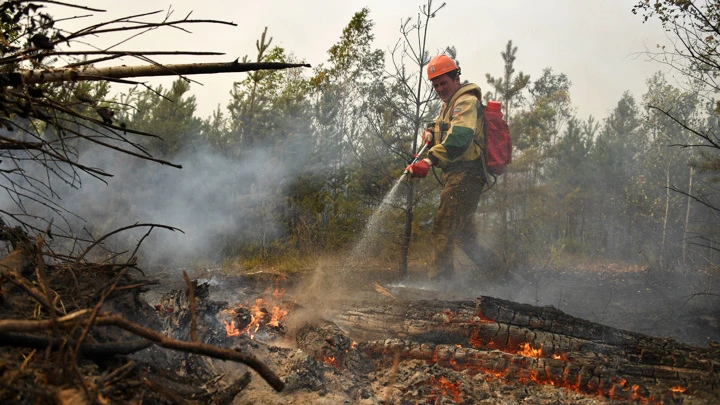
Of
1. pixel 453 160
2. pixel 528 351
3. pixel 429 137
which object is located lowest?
pixel 528 351

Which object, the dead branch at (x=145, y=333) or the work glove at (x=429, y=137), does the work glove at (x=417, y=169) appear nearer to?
the work glove at (x=429, y=137)

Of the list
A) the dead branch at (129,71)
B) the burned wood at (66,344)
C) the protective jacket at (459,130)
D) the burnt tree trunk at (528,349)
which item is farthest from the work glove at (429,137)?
the burned wood at (66,344)

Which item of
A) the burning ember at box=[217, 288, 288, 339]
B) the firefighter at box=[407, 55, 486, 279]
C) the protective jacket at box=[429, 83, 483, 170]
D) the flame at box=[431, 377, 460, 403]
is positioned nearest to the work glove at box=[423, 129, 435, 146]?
the firefighter at box=[407, 55, 486, 279]

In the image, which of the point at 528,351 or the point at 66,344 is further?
the point at 528,351

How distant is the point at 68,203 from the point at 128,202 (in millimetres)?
1332

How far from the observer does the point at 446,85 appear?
6.96 meters

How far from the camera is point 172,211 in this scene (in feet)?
38.3

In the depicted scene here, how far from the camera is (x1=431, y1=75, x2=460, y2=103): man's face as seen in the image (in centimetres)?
692

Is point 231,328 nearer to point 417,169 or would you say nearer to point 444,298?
point 444,298

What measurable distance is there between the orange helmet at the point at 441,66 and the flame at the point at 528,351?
429cm

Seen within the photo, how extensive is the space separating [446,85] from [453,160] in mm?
1235

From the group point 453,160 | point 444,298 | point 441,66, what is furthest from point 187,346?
point 441,66

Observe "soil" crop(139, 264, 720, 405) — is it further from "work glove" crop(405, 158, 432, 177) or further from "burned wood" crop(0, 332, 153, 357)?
"work glove" crop(405, 158, 432, 177)

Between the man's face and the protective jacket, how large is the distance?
0.16 meters
